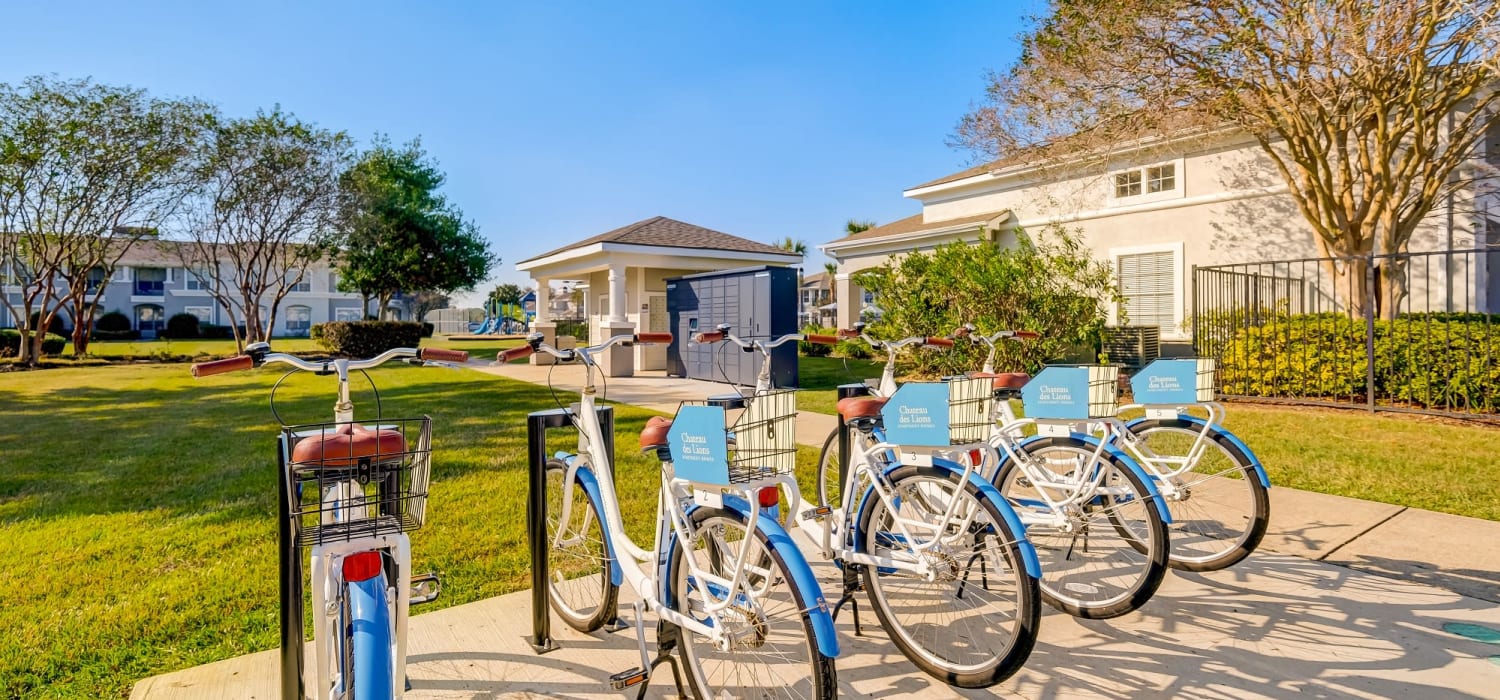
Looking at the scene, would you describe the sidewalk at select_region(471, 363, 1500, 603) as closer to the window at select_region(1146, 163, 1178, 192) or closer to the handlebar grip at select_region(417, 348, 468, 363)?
the handlebar grip at select_region(417, 348, 468, 363)

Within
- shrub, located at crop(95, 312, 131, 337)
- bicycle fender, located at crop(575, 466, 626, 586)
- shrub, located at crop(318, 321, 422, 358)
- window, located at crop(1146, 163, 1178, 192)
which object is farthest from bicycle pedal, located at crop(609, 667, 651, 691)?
shrub, located at crop(95, 312, 131, 337)

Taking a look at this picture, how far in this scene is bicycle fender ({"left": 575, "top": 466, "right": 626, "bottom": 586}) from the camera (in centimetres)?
273

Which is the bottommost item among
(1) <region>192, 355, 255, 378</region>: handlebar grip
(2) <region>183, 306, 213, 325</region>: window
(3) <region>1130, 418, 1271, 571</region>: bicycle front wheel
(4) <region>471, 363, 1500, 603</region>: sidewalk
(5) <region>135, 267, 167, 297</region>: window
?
(4) <region>471, 363, 1500, 603</region>: sidewalk

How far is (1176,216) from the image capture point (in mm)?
13070

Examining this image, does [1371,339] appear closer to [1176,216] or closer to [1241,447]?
[1176,216]

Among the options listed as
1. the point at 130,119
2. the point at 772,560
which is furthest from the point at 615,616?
the point at 130,119

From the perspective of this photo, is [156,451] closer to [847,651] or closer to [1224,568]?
[847,651]

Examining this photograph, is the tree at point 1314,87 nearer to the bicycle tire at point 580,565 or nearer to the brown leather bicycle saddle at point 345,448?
the bicycle tire at point 580,565

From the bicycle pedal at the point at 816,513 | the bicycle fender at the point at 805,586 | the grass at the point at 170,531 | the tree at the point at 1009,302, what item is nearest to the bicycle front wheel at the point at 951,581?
the bicycle pedal at the point at 816,513

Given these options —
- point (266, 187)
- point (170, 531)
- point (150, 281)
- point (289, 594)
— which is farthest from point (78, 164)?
point (150, 281)

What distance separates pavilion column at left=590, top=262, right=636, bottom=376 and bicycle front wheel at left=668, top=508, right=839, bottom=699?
1367cm

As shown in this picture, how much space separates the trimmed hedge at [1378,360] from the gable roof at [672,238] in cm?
1084

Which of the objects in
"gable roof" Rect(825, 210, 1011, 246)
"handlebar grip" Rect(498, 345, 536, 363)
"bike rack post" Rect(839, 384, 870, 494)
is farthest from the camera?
"gable roof" Rect(825, 210, 1011, 246)

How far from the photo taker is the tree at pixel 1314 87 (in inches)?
326
